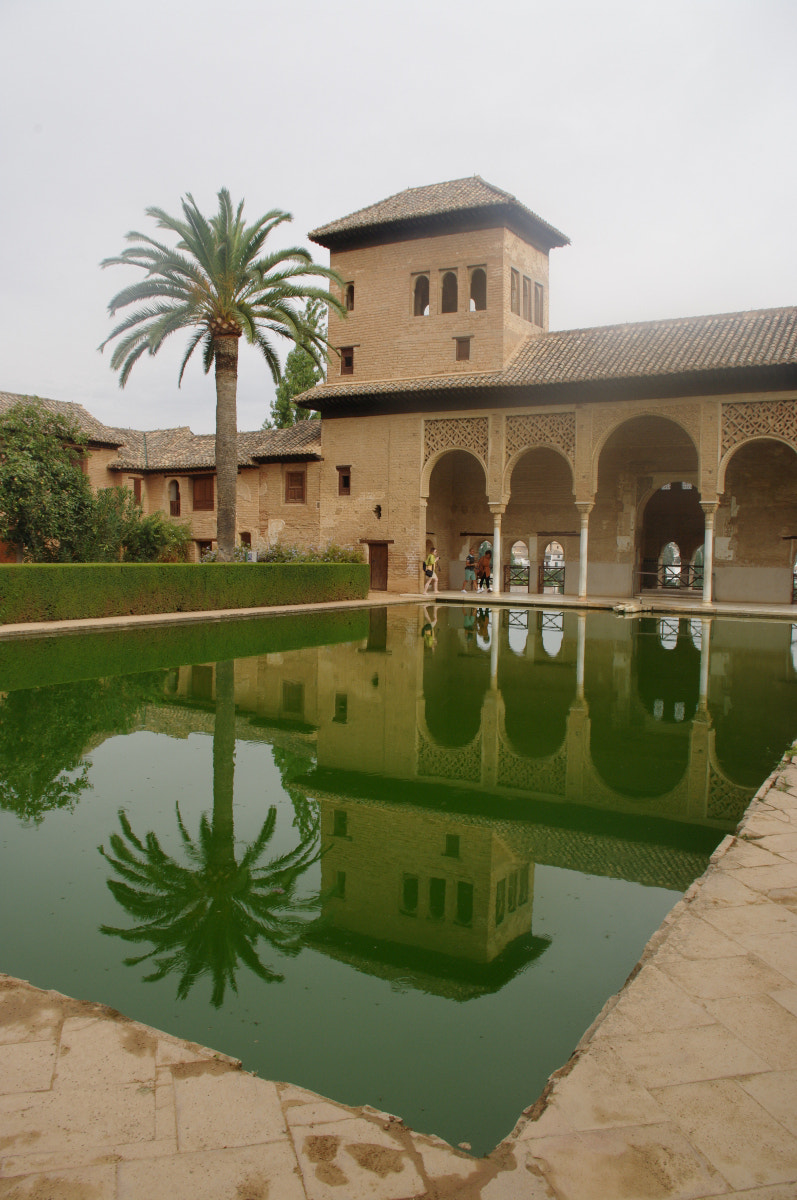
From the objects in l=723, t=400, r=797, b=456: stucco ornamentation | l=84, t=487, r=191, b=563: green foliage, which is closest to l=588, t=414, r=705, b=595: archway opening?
l=723, t=400, r=797, b=456: stucco ornamentation

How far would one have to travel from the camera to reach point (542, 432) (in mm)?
23938

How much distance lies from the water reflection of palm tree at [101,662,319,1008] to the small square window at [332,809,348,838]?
0.11 metres

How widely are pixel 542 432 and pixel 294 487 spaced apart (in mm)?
10193

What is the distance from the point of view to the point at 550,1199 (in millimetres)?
1901

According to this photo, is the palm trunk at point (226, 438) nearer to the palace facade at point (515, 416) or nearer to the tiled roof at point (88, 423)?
the palace facade at point (515, 416)

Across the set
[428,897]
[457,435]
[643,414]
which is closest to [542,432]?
[457,435]

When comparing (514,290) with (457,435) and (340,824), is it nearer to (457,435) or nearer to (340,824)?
(457,435)

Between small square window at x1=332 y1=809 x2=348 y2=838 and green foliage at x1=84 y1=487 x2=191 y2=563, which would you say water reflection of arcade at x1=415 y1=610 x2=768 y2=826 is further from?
green foliage at x1=84 y1=487 x2=191 y2=563

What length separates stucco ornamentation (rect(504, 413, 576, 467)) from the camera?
2356 centimetres

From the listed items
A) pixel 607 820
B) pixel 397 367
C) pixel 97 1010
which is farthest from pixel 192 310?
pixel 97 1010

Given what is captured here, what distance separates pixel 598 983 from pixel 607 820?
1847mm

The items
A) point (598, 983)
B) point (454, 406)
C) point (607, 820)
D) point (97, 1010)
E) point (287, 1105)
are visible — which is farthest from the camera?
point (454, 406)

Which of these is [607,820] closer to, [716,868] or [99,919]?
[716,868]

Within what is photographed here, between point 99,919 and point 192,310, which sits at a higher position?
point 192,310
